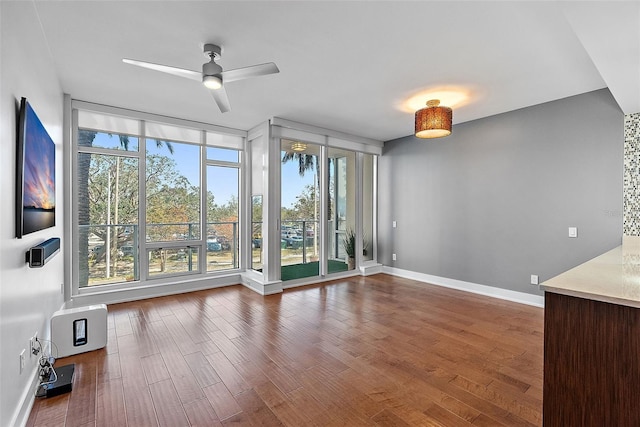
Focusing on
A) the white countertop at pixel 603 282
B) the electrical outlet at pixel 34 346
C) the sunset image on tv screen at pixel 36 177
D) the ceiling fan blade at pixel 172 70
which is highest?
the ceiling fan blade at pixel 172 70

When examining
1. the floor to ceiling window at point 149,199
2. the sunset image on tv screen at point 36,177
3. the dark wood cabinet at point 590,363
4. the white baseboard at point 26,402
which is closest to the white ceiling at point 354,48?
the floor to ceiling window at point 149,199

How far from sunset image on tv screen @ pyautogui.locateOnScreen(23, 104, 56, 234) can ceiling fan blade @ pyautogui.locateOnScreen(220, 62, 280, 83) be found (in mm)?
1368

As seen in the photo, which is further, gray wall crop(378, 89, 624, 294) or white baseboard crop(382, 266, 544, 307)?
white baseboard crop(382, 266, 544, 307)

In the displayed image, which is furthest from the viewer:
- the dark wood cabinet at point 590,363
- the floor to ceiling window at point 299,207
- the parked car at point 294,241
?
the parked car at point 294,241

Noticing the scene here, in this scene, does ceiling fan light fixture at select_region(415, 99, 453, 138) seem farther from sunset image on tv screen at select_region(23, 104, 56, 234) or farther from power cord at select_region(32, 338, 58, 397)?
power cord at select_region(32, 338, 58, 397)

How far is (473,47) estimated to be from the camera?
8.59 feet

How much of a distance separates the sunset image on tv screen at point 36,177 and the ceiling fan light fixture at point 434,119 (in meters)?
3.78

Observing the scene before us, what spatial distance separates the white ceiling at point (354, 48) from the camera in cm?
212

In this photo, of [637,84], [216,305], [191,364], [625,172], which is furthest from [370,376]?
[625,172]

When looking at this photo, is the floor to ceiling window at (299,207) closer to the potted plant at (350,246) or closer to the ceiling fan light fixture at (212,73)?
the potted plant at (350,246)

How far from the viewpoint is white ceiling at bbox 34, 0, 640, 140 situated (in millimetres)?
2121

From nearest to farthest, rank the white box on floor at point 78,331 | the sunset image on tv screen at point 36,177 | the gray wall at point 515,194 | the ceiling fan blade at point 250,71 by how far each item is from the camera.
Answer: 1. the sunset image on tv screen at point 36,177
2. the ceiling fan blade at point 250,71
3. the white box on floor at point 78,331
4. the gray wall at point 515,194

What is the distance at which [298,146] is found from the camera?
5.43m

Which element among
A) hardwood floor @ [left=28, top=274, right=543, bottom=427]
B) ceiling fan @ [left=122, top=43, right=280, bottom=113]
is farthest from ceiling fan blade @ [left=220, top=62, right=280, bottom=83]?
hardwood floor @ [left=28, top=274, right=543, bottom=427]
